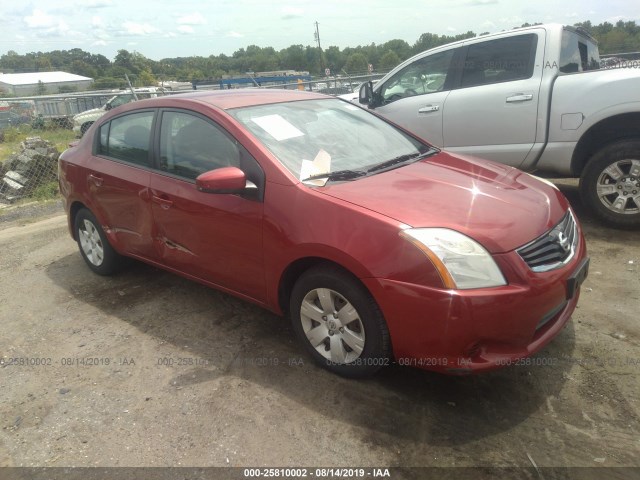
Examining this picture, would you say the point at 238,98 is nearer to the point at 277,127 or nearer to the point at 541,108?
the point at 277,127

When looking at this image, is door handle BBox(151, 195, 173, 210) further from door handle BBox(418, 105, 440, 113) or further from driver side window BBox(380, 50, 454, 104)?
driver side window BBox(380, 50, 454, 104)

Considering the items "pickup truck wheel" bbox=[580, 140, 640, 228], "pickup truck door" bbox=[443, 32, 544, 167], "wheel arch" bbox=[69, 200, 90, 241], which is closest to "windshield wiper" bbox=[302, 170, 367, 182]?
"wheel arch" bbox=[69, 200, 90, 241]

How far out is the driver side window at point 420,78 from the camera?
5770mm

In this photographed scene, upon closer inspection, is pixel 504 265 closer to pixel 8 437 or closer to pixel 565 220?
pixel 565 220

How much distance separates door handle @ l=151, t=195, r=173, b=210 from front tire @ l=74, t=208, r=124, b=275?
1.06 metres

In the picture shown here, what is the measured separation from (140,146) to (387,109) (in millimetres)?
3401

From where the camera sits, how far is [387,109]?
246 inches

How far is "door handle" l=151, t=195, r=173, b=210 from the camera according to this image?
3520 millimetres

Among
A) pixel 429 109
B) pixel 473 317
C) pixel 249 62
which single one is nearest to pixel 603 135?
pixel 429 109

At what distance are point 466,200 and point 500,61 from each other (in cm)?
331

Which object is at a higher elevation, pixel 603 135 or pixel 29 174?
pixel 603 135

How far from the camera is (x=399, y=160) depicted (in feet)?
11.2

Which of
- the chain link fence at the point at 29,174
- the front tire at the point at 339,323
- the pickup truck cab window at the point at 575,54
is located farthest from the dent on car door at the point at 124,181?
the chain link fence at the point at 29,174

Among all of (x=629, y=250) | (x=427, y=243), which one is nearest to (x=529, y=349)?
(x=427, y=243)
